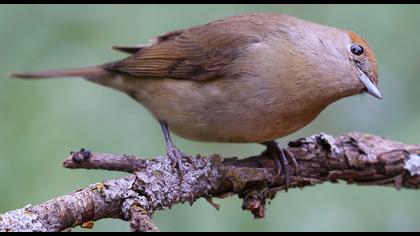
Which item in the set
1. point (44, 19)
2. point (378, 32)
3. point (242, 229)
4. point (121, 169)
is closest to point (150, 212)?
point (121, 169)

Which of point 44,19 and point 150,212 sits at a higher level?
point 44,19

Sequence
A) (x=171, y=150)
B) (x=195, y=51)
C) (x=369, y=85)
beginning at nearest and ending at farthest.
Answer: (x=171, y=150) < (x=369, y=85) < (x=195, y=51)

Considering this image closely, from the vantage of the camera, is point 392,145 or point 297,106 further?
point 392,145

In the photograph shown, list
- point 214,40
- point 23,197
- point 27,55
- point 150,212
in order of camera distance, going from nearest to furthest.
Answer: point 150,212
point 23,197
point 27,55
point 214,40

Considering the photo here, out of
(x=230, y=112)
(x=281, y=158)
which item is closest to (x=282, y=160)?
(x=281, y=158)

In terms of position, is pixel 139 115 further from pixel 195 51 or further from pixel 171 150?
pixel 195 51

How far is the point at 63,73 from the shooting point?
210 inches

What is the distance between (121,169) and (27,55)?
135 centimetres

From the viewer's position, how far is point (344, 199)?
4.51 metres

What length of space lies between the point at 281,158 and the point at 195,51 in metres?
1.05

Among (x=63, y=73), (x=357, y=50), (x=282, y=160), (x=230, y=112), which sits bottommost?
(x=282, y=160)

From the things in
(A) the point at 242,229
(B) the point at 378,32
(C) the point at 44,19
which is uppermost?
(C) the point at 44,19

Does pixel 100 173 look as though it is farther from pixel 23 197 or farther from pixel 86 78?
pixel 86 78

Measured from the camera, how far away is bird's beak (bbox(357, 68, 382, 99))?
14.8ft
